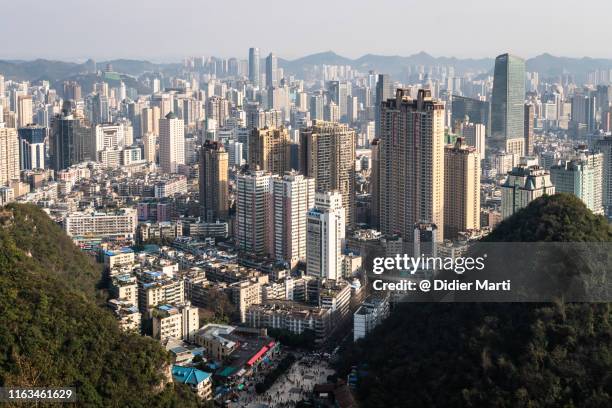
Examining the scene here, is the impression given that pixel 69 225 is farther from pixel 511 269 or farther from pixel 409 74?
pixel 409 74

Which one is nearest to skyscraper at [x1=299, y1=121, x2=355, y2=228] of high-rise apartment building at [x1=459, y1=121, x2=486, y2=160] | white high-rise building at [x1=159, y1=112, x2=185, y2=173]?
white high-rise building at [x1=159, y1=112, x2=185, y2=173]

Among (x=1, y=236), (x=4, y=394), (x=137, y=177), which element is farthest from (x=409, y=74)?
(x=4, y=394)

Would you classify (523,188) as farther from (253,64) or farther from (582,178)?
(253,64)

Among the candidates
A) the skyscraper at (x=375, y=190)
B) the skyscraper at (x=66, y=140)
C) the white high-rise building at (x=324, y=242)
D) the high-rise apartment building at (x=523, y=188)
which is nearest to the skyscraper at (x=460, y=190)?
the high-rise apartment building at (x=523, y=188)

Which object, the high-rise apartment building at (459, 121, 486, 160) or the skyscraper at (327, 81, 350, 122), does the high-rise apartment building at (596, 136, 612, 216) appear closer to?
the high-rise apartment building at (459, 121, 486, 160)

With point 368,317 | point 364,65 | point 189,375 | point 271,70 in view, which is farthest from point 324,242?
point 364,65

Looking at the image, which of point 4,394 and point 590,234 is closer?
point 4,394
